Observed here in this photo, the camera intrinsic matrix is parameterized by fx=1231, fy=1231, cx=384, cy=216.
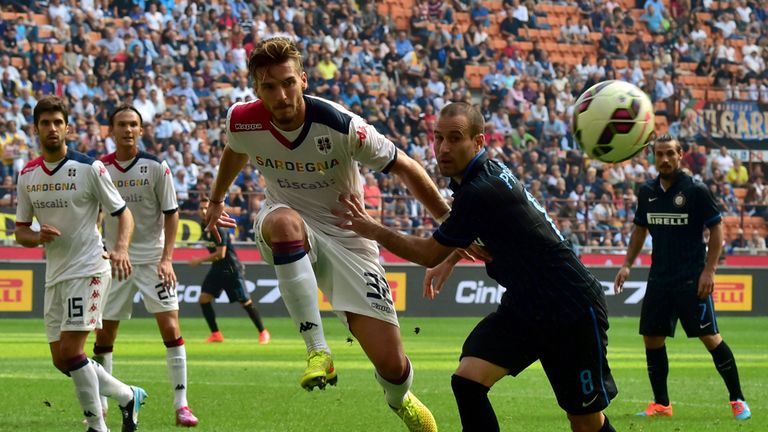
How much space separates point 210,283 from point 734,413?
1030 cm

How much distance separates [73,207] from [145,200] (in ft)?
5.23

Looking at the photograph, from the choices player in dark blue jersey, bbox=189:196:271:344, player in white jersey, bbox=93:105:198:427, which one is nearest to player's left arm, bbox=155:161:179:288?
player in white jersey, bbox=93:105:198:427

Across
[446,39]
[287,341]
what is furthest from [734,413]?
[446,39]

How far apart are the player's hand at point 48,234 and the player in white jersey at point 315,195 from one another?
5.45 feet

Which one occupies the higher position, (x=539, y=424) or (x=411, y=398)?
(x=411, y=398)

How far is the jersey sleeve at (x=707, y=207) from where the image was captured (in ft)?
36.3

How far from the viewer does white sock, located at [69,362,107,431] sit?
8625 mm

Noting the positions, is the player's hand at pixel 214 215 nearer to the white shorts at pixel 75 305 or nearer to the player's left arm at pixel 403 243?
the white shorts at pixel 75 305

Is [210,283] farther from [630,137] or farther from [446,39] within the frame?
[446,39]

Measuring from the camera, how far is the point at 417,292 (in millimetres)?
25078

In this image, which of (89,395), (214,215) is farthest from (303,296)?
(89,395)

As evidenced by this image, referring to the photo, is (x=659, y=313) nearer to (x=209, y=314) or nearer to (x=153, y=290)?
(x=153, y=290)

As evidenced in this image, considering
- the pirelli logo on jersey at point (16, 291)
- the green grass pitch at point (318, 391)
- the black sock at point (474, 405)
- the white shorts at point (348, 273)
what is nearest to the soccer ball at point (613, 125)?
the white shorts at point (348, 273)

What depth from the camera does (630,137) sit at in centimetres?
795
